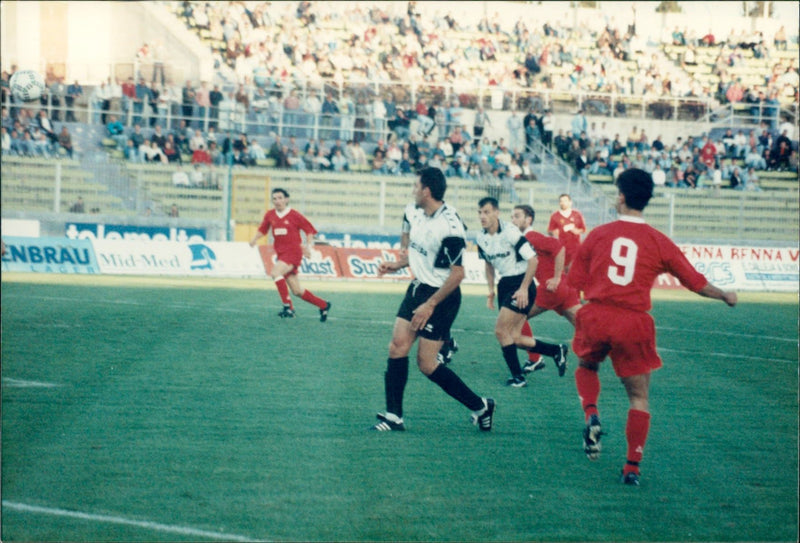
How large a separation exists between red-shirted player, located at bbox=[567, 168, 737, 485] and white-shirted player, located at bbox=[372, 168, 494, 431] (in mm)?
1287

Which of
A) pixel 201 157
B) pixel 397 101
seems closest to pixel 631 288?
pixel 201 157

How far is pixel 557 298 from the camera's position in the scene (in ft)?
38.1

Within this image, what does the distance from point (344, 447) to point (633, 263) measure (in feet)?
8.15

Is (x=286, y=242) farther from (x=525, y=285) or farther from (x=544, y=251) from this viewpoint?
(x=525, y=285)

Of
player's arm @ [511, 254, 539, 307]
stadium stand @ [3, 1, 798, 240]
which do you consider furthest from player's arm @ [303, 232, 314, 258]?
stadium stand @ [3, 1, 798, 240]

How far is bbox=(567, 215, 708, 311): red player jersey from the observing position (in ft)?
21.3

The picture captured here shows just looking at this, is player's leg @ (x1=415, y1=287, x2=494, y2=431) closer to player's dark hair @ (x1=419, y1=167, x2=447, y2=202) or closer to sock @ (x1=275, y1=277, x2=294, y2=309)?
player's dark hair @ (x1=419, y1=167, x2=447, y2=202)

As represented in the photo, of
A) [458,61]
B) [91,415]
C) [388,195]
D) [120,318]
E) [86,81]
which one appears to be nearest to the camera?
[91,415]

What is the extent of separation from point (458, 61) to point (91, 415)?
104 ft

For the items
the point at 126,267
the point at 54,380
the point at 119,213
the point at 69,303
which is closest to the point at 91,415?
the point at 54,380

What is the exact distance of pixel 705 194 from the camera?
30625mm

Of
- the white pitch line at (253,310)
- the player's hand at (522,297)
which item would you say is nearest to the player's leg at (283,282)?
the white pitch line at (253,310)

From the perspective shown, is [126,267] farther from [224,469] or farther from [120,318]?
[224,469]

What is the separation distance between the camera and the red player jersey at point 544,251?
11.6 meters
